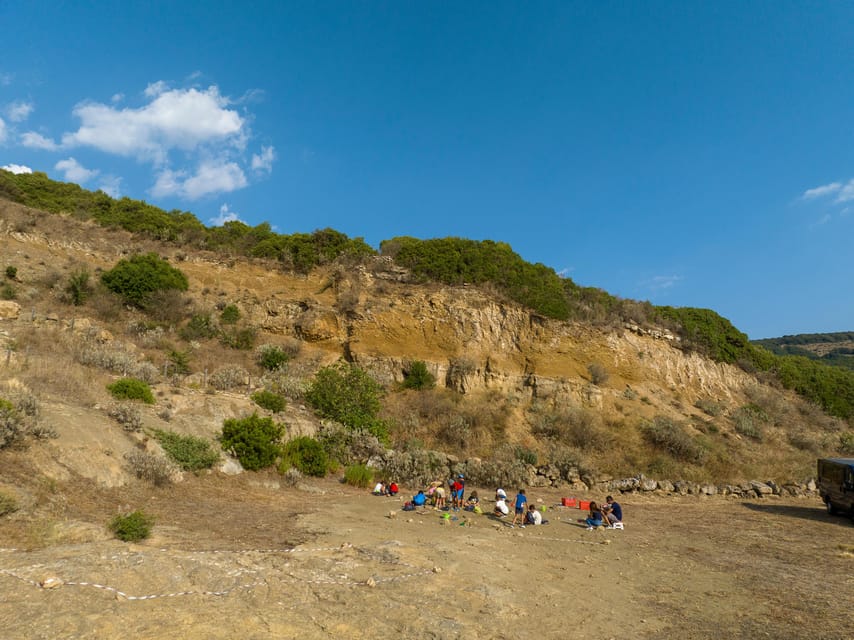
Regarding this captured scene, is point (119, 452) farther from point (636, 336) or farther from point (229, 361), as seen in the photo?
point (636, 336)

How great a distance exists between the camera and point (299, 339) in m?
26.4

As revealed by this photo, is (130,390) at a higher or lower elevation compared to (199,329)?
lower

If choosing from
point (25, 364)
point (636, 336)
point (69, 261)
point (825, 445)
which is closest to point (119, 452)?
point (25, 364)

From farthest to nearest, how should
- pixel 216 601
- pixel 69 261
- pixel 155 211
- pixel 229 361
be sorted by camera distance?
pixel 155 211 < pixel 69 261 < pixel 229 361 < pixel 216 601

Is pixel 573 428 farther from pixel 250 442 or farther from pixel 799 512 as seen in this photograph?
pixel 250 442

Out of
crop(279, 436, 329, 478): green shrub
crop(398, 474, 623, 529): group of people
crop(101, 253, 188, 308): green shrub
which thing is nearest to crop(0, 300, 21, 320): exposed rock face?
crop(101, 253, 188, 308): green shrub

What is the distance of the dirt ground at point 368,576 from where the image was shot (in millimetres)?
4496

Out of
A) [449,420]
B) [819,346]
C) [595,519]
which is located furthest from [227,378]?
[819,346]

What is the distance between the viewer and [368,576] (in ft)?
20.2

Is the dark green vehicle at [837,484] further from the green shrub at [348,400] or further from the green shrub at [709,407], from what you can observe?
the green shrub at [348,400]

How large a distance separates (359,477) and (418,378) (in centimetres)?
982

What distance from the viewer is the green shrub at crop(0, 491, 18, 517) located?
635 centimetres

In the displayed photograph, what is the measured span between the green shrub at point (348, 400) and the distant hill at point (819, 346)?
81.4 meters

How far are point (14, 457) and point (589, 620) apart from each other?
Result: 963 centimetres
